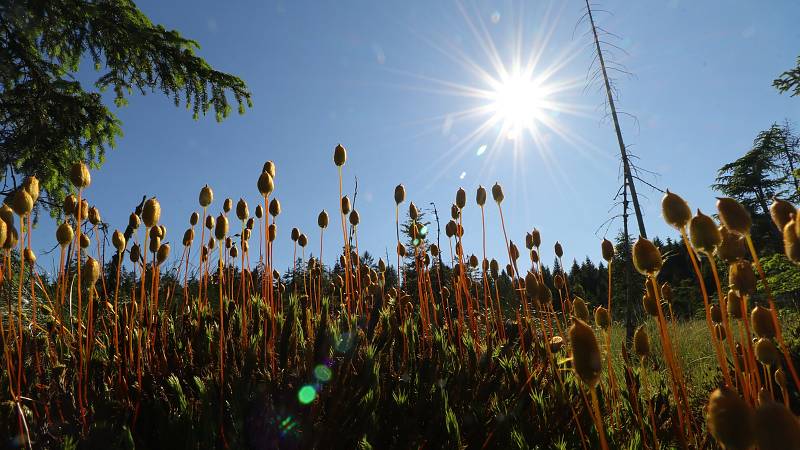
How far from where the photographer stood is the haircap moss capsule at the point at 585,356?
2.02 feet

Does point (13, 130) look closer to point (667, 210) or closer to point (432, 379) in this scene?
point (432, 379)

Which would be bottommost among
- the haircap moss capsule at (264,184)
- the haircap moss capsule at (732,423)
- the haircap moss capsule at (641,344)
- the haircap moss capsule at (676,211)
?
the haircap moss capsule at (732,423)

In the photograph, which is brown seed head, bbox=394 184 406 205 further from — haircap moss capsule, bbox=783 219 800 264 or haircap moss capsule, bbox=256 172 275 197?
haircap moss capsule, bbox=783 219 800 264

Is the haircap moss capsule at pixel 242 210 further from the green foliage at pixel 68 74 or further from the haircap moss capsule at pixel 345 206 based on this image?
the green foliage at pixel 68 74

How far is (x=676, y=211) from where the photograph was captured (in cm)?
74

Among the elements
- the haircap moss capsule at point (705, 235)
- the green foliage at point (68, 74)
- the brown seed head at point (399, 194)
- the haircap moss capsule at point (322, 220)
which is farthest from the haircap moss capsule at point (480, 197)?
the green foliage at point (68, 74)

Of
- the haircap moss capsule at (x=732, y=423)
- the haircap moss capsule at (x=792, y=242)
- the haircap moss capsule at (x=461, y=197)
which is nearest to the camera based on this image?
the haircap moss capsule at (x=732, y=423)

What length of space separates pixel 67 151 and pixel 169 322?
5498 mm

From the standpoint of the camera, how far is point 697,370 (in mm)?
4129

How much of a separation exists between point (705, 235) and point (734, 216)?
6cm

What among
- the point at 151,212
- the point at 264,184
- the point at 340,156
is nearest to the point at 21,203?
the point at 151,212

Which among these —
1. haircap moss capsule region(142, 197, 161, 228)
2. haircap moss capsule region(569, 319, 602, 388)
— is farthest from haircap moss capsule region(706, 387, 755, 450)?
haircap moss capsule region(142, 197, 161, 228)

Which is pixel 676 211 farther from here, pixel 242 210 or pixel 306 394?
pixel 242 210

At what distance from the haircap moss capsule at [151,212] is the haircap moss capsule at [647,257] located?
1399 mm
